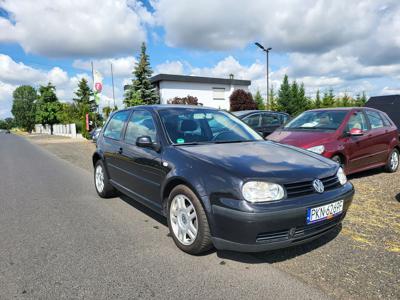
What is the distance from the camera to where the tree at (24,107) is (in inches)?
4117

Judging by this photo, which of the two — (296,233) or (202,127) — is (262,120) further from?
(296,233)

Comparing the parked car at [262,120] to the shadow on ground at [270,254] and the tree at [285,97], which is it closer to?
the shadow on ground at [270,254]

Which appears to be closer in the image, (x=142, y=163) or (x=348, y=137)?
(x=142, y=163)

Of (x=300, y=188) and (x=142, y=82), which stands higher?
(x=142, y=82)

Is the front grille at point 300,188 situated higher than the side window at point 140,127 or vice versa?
the side window at point 140,127

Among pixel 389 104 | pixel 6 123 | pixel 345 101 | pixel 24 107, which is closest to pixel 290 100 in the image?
pixel 345 101

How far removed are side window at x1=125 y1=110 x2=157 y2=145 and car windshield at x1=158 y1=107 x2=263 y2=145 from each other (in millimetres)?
192

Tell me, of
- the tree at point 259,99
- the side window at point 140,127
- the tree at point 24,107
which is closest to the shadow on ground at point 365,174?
the side window at point 140,127

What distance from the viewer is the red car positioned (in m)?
6.36

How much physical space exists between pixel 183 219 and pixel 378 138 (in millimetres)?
5553

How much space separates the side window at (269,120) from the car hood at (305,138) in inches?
197

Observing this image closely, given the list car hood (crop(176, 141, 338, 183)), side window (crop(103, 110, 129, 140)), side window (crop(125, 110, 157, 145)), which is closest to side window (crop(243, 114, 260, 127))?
side window (crop(103, 110, 129, 140))

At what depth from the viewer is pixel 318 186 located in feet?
10.7

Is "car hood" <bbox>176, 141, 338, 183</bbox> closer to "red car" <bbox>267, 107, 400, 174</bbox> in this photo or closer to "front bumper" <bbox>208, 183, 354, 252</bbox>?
"front bumper" <bbox>208, 183, 354, 252</bbox>
